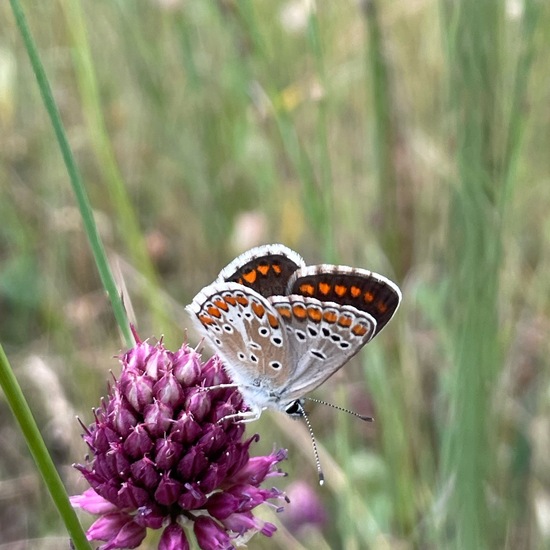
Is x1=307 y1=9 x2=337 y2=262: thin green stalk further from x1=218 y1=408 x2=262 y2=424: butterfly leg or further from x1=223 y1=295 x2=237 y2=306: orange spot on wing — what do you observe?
x1=218 y1=408 x2=262 y2=424: butterfly leg

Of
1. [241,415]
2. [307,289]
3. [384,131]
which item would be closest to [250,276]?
[307,289]

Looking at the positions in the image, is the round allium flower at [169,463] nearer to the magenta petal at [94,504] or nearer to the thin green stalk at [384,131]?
the magenta petal at [94,504]

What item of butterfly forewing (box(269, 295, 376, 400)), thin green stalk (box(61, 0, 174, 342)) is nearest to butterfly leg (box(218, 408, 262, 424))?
butterfly forewing (box(269, 295, 376, 400))

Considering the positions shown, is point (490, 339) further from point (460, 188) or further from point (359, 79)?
point (359, 79)

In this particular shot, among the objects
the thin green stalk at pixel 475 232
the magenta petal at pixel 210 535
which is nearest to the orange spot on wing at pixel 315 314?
the thin green stalk at pixel 475 232

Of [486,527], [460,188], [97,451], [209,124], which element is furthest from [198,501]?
[209,124]
